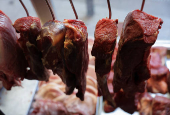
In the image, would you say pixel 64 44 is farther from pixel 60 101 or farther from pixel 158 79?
pixel 158 79

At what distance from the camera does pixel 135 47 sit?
2.32 feet

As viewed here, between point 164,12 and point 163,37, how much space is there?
1.11ft

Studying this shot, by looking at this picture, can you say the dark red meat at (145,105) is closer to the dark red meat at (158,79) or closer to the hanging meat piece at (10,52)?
the dark red meat at (158,79)

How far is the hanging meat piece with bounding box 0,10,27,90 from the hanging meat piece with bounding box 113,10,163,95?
0.62m

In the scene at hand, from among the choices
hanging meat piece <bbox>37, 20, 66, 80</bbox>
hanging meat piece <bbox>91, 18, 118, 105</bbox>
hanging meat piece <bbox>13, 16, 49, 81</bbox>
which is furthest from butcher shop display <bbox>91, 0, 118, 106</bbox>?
hanging meat piece <bbox>13, 16, 49, 81</bbox>

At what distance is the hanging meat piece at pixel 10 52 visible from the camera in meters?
0.86

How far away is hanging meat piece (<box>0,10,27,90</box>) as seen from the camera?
864 mm

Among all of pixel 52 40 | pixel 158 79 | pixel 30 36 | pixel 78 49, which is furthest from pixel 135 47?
pixel 158 79

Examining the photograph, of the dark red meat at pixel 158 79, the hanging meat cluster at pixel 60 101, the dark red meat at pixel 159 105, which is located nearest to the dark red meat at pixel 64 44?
the hanging meat cluster at pixel 60 101

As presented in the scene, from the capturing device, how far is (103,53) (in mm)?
728

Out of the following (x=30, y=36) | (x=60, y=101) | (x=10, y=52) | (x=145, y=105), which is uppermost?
(x=30, y=36)

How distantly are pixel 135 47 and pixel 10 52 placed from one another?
0.72 meters

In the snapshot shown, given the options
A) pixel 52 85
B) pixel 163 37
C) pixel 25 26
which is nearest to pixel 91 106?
pixel 52 85

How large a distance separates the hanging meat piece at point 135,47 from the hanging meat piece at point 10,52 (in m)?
0.62
